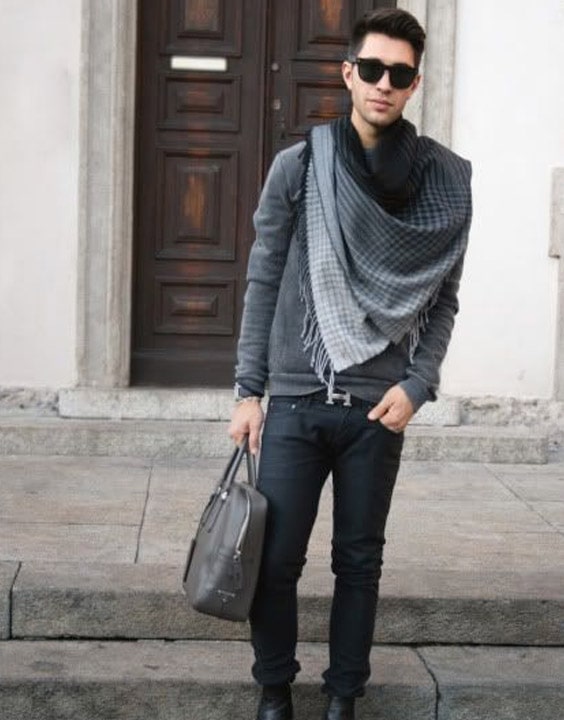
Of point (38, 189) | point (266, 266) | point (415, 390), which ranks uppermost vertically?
point (38, 189)

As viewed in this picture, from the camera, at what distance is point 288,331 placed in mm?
4438

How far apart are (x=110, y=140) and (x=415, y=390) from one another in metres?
4.43

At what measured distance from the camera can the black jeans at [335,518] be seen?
4383mm

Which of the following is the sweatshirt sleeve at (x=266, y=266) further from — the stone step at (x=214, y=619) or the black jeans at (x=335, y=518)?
the stone step at (x=214, y=619)

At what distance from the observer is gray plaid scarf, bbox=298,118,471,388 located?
14.1ft

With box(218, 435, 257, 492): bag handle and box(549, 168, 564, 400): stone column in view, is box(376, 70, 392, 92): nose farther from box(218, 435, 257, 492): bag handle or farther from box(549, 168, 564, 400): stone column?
box(549, 168, 564, 400): stone column

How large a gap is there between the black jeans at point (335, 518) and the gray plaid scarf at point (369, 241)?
0.15 metres

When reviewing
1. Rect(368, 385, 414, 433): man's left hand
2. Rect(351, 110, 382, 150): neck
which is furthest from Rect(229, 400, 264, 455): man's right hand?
Rect(351, 110, 382, 150): neck

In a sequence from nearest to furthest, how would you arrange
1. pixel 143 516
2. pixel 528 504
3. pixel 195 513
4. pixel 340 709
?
pixel 340 709, pixel 143 516, pixel 195 513, pixel 528 504

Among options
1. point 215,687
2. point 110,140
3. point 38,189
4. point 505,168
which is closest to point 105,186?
point 110,140

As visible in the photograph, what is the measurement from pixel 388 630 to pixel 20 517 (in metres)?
1.83

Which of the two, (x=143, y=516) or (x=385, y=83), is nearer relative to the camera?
(x=385, y=83)

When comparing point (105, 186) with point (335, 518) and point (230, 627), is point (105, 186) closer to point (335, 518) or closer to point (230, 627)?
point (230, 627)

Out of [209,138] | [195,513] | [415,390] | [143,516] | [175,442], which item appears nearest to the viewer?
[415,390]
